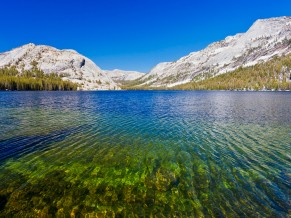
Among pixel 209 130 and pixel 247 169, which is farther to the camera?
pixel 209 130

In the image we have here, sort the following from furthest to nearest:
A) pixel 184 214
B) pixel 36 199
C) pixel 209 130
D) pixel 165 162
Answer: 1. pixel 209 130
2. pixel 165 162
3. pixel 36 199
4. pixel 184 214

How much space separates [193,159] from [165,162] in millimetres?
3083

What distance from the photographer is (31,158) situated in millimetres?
21078

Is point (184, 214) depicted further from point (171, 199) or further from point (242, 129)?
point (242, 129)

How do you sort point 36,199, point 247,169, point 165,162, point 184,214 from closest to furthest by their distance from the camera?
point 184,214 → point 36,199 → point 247,169 → point 165,162

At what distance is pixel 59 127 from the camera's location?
36.9 m

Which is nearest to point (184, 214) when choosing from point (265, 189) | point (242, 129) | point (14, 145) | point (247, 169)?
point (265, 189)

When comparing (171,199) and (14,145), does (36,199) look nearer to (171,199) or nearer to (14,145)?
(171,199)

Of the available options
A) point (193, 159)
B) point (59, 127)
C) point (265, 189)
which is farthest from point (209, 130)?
point (59, 127)

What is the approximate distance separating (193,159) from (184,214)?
9617 millimetres

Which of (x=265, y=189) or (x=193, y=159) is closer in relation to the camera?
(x=265, y=189)

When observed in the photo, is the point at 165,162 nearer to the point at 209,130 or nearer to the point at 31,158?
the point at 31,158

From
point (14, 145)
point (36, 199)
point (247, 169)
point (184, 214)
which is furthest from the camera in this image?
point (14, 145)

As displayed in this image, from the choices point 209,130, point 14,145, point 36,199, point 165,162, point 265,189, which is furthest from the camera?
point 209,130
